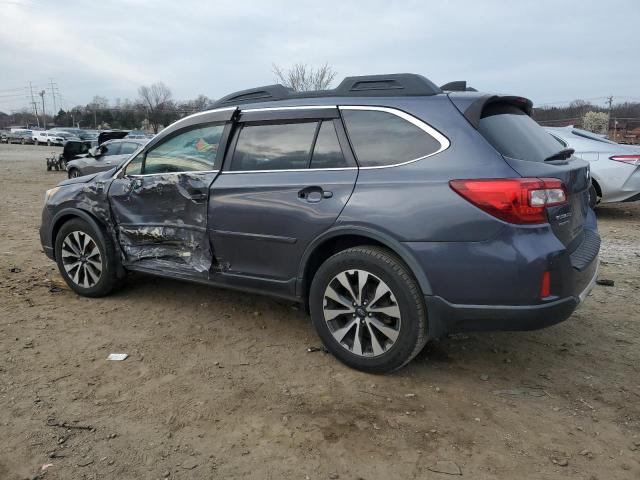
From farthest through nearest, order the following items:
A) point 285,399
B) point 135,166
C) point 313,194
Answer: point 135,166 → point 313,194 → point 285,399

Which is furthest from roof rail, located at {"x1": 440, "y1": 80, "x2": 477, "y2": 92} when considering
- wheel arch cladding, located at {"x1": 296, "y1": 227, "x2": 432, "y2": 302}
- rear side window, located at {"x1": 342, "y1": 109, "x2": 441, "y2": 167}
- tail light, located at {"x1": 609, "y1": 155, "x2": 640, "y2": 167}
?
tail light, located at {"x1": 609, "y1": 155, "x2": 640, "y2": 167}

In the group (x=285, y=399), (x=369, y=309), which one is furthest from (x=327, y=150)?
(x=285, y=399)

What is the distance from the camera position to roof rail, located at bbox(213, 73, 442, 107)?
336 cm

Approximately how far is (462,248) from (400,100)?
3.49 ft

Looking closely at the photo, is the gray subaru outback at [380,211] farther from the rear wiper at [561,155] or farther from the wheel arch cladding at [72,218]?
the wheel arch cladding at [72,218]

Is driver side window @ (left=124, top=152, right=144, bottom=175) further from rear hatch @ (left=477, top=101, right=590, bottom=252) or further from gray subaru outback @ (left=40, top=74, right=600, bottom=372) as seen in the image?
rear hatch @ (left=477, top=101, right=590, bottom=252)

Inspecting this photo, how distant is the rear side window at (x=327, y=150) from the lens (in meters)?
3.46

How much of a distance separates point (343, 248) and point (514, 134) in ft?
4.27

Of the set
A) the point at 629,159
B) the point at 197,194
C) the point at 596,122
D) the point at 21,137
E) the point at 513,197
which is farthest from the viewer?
the point at 21,137

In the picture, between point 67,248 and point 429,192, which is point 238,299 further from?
point 429,192

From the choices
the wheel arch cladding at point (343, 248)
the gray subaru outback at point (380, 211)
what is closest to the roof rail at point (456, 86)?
the gray subaru outback at point (380, 211)

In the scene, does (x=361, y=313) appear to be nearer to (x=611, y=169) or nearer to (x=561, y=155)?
(x=561, y=155)

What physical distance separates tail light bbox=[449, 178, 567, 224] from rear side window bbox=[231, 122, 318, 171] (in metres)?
1.23

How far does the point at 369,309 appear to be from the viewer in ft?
10.8
